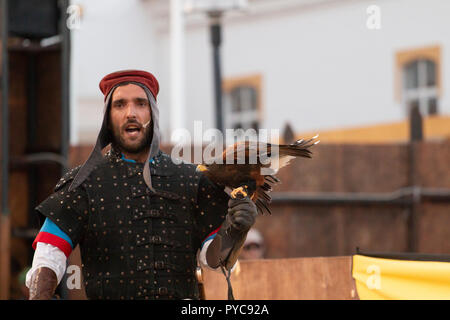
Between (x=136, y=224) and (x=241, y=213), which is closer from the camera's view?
(x=241, y=213)

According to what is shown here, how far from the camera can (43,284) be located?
387 cm

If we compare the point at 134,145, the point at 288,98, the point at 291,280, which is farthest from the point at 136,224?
the point at 288,98

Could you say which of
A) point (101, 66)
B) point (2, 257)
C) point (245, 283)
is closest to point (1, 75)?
point (2, 257)

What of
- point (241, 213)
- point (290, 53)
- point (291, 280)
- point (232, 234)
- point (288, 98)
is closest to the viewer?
point (241, 213)

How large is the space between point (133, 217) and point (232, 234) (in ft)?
1.45

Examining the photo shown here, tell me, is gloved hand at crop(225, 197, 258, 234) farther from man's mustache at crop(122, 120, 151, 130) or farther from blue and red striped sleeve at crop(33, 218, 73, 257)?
blue and red striped sleeve at crop(33, 218, 73, 257)

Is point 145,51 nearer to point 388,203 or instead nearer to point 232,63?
point 232,63

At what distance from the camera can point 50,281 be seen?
12.8 feet

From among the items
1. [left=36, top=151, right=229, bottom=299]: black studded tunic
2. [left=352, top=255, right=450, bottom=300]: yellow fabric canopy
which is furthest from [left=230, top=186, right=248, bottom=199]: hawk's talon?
[left=352, top=255, right=450, bottom=300]: yellow fabric canopy

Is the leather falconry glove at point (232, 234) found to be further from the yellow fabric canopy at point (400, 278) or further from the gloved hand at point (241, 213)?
the yellow fabric canopy at point (400, 278)

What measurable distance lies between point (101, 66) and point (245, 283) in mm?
16018

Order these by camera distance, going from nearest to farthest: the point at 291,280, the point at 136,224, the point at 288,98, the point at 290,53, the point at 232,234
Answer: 1. the point at 232,234
2. the point at 136,224
3. the point at 291,280
4. the point at 290,53
5. the point at 288,98

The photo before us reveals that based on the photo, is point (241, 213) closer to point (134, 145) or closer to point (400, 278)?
point (134, 145)

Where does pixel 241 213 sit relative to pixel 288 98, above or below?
below
